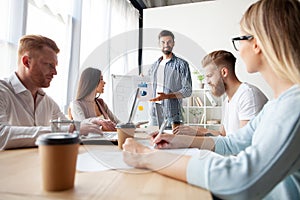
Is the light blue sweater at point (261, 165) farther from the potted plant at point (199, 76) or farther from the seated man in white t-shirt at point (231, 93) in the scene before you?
the potted plant at point (199, 76)

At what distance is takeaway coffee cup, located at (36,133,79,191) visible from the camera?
0.42 metres

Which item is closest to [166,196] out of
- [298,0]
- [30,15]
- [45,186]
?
[45,186]

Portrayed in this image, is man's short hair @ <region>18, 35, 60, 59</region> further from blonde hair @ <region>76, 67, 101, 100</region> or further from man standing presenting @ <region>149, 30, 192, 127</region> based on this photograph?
man standing presenting @ <region>149, 30, 192, 127</region>

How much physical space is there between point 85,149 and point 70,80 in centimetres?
179

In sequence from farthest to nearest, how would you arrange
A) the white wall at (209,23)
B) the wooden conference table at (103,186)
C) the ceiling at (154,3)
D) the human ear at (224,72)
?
the ceiling at (154,3)
the white wall at (209,23)
the human ear at (224,72)
the wooden conference table at (103,186)

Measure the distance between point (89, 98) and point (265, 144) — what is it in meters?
1.63

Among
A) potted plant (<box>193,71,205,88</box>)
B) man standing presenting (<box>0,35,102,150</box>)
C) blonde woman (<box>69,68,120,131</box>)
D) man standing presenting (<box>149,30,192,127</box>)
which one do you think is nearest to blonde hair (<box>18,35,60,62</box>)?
man standing presenting (<box>0,35,102,150</box>)

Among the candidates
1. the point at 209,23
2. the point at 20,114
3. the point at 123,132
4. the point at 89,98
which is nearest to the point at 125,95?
the point at 89,98

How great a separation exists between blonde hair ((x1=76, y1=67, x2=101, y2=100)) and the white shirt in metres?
0.57

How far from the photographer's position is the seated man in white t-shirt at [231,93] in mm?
1148

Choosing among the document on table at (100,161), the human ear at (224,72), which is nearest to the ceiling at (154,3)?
the human ear at (224,72)

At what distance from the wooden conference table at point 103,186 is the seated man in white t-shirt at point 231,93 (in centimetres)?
52

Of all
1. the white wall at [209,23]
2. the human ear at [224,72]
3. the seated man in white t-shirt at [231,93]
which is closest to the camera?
the seated man in white t-shirt at [231,93]

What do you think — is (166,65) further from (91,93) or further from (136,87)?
(91,93)
